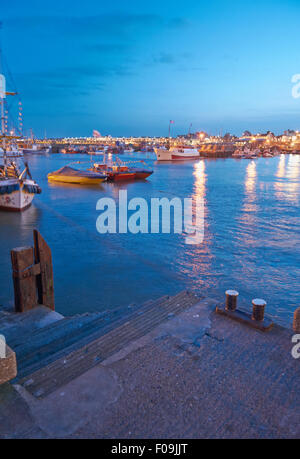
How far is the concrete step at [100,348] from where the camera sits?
12.6 feet

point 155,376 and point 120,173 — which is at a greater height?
point 120,173

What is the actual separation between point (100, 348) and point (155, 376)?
981mm

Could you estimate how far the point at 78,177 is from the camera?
128 ft

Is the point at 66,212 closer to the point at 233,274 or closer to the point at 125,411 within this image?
the point at 233,274

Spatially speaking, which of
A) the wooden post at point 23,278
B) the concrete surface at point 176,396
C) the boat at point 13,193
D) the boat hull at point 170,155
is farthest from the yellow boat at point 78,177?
the boat hull at point 170,155

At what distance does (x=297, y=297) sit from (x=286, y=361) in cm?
580

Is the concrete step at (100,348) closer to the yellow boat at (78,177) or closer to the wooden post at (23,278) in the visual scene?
the wooden post at (23,278)

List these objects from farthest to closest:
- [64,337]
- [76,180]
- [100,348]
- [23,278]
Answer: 1. [76,180]
2. [23,278]
3. [64,337]
4. [100,348]

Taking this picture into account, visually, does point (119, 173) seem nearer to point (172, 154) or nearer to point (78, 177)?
point (78, 177)

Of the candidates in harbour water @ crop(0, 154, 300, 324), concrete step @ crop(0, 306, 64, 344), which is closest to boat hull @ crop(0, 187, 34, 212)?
harbour water @ crop(0, 154, 300, 324)

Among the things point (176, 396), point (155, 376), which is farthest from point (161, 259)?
point (176, 396)

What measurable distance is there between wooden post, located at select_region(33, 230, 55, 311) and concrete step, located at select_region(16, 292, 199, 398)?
2.19 m

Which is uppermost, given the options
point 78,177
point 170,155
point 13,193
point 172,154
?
point 172,154

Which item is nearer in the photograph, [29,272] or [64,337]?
[64,337]
